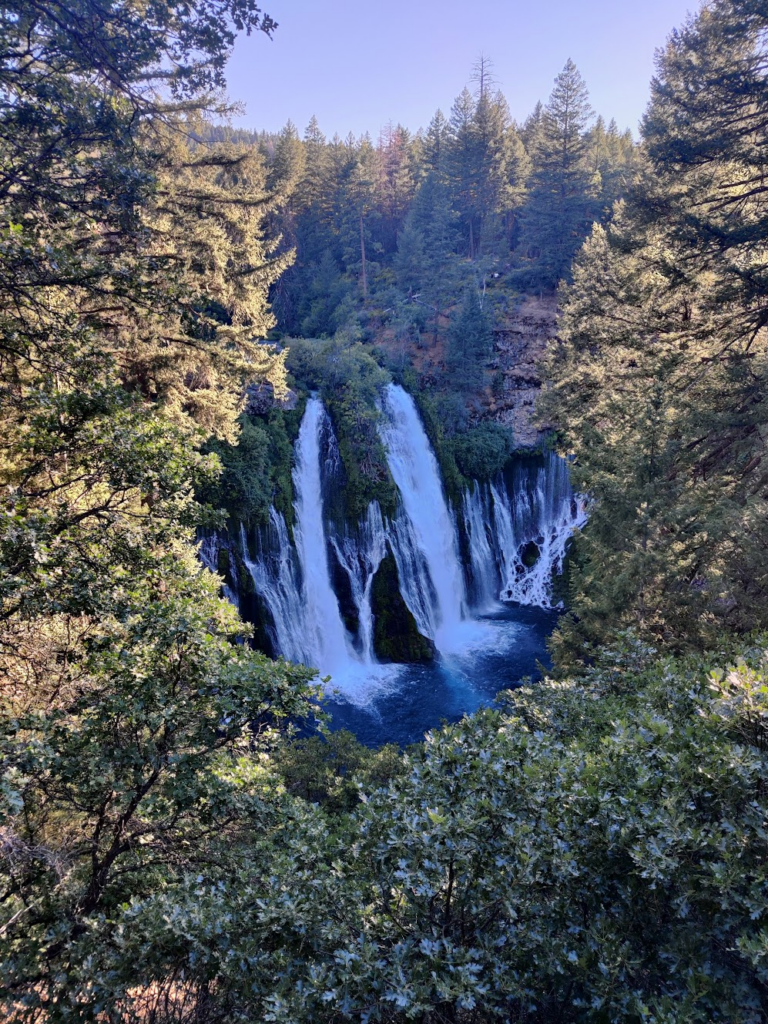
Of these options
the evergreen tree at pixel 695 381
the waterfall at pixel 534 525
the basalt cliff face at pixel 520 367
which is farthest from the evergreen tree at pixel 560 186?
the evergreen tree at pixel 695 381

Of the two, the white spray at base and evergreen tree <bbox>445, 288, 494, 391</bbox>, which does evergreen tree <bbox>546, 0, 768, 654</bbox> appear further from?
evergreen tree <bbox>445, 288, 494, 391</bbox>

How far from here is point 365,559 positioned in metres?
21.4

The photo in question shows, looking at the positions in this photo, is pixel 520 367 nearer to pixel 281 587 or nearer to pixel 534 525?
pixel 534 525

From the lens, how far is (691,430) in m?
10.7

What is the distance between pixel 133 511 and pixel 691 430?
10731 millimetres

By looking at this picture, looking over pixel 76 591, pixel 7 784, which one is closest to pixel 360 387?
pixel 76 591

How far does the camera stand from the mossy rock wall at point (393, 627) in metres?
21.0

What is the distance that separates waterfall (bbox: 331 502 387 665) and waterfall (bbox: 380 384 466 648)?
0.90 metres

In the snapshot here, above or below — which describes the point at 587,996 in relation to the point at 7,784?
below

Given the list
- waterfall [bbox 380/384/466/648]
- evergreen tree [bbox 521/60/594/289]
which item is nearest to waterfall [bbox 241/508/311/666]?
waterfall [bbox 380/384/466/648]

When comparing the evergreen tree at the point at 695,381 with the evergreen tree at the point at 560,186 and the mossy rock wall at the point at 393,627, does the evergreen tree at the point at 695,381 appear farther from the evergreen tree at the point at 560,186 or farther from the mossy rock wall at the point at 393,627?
the evergreen tree at the point at 560,186

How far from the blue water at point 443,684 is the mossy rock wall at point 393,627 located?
0.54 m

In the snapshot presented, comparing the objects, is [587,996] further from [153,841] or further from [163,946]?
[153,841]

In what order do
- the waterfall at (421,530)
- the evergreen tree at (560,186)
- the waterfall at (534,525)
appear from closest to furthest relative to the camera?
1. the waterfall at (421,530)
2. the waterfall at (534,525)
3. the evergreen tree at (560,186)
